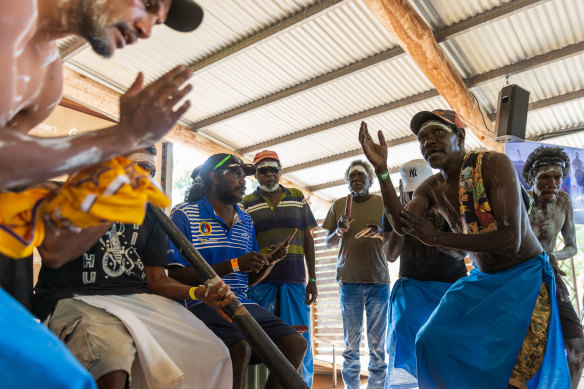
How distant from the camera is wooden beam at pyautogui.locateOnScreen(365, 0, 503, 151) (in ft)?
16.5

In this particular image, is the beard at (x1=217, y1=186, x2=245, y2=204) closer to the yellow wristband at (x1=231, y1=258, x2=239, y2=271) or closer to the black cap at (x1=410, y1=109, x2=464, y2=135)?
the yellow wristband at (x1=231, y1=258, x2=239, y2=271)

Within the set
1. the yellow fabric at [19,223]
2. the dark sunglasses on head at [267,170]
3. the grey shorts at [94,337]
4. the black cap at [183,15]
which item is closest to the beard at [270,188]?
the dark sunglasses on head at [267,170]

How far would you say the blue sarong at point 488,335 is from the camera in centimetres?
255

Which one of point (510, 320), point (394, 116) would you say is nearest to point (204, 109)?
point (394, 116)

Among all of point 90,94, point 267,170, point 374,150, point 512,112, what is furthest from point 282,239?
point 512,112

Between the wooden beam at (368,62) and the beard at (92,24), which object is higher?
the wooden beam at (368,62)

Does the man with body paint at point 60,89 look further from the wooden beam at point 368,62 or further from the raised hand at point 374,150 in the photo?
the wooden beam at point 368,62

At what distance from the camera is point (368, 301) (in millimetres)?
4742

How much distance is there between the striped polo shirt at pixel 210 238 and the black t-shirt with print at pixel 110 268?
0.34 meters

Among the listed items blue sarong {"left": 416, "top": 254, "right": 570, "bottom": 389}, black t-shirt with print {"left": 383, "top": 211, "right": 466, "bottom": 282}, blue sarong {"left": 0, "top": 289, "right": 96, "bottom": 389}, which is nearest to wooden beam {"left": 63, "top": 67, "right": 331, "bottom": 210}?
black t-shirt with print {"left": 383, "top": 211, "right": 466, "bottom": 282}

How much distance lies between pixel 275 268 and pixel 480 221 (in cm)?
187

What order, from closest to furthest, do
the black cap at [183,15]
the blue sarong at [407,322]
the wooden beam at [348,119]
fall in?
1. the black cap at [183,15]
2. the blue sarong at [407,322]
3. the wooden beam at [348,119]

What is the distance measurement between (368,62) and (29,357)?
596cm

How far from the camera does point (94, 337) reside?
6.79ft
